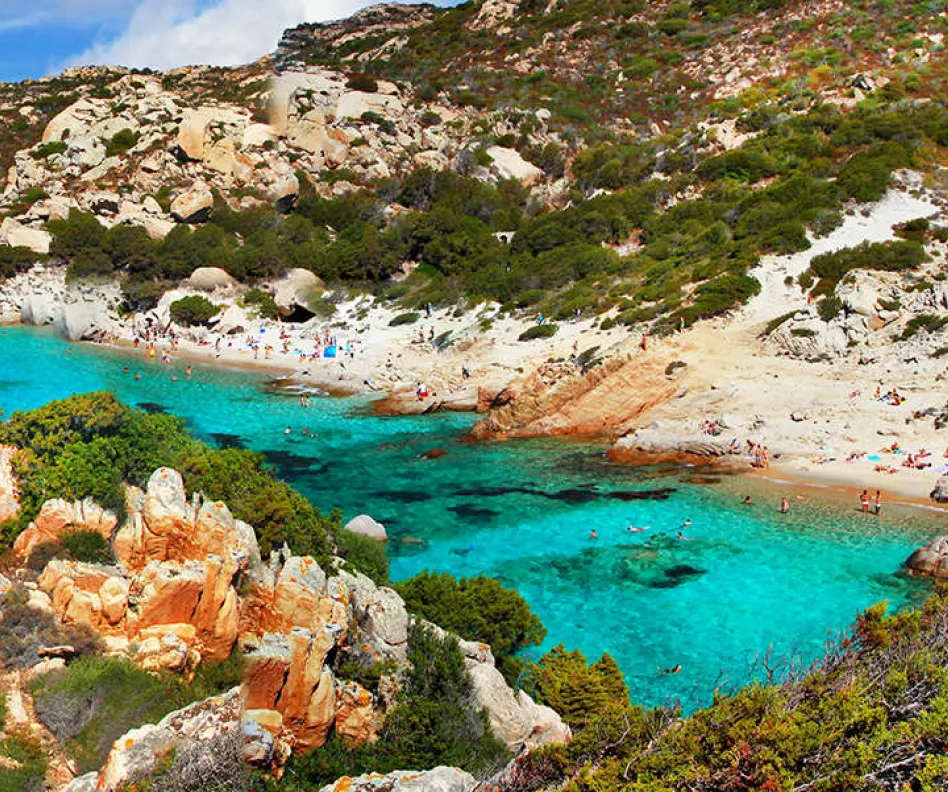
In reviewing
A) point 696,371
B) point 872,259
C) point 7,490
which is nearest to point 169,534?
point 7,490

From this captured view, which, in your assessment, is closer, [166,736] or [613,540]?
[166,736]

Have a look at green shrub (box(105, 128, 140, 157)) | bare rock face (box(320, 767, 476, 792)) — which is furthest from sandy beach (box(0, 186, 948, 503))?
green shrub (box(105, 128, 140, 157))

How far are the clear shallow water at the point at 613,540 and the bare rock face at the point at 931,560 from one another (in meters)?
0.53

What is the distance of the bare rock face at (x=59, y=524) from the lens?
428 inches

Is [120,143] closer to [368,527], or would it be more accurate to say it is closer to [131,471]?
[368,527]

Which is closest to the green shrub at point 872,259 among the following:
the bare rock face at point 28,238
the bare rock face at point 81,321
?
the bare rock face at point 81,321

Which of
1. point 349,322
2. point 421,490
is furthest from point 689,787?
point 349,322

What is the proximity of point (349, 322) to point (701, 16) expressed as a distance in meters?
62.4

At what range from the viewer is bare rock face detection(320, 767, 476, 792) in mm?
7293

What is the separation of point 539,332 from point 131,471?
95.9 ft

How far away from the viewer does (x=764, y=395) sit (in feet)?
99.6

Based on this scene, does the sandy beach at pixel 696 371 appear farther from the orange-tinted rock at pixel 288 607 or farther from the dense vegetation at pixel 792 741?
the orange-tinted rock at pixel 288 607

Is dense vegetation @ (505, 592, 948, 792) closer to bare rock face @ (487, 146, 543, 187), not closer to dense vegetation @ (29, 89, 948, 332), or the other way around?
dense vegetation @ (29, 89, 948, 332)

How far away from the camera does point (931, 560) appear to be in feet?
60.2
